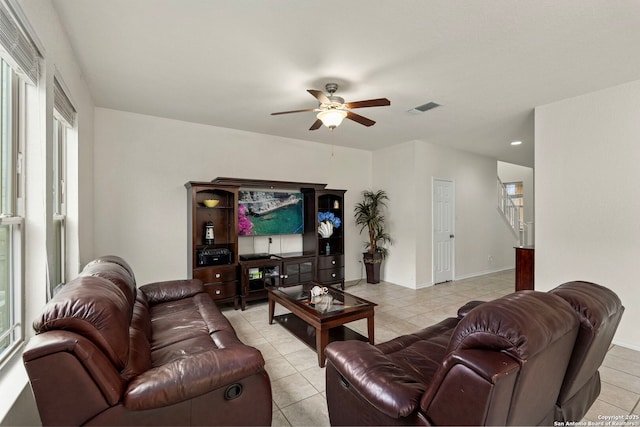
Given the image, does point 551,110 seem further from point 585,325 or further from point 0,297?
point 0,297

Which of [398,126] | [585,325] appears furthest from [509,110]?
[585,325]

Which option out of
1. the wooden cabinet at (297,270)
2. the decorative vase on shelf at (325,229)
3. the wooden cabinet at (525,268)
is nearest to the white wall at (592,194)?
the wooden cabinet at (525,268)

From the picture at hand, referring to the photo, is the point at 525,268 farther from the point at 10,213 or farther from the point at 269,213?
the point at 10,213

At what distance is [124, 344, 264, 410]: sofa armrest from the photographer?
1227 mm

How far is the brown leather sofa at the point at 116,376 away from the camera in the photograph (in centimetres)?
108

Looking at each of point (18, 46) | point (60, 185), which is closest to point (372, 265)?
point (60, 185)

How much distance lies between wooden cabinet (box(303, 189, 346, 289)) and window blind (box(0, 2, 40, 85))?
354 cm

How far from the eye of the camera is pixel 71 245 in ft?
8.52

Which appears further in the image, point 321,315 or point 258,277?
point 258,277

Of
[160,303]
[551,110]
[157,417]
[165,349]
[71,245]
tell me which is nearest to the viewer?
[157,417]

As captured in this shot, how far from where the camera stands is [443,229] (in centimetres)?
568

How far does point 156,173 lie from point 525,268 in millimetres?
5455

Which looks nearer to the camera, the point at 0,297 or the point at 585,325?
the point at 585,325

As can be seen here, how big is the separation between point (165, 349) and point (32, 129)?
1568 mm
